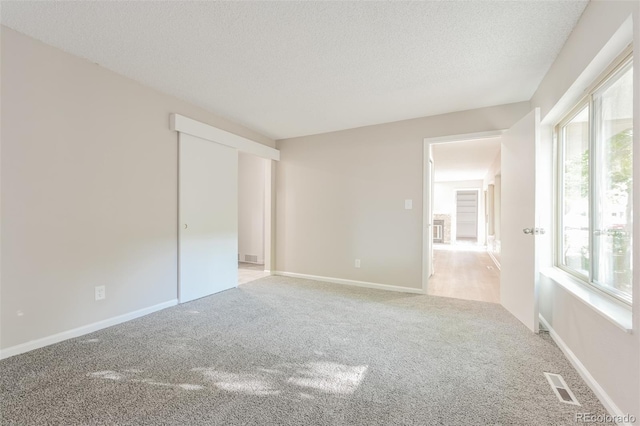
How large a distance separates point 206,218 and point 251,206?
2.38 m

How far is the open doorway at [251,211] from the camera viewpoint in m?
5.67

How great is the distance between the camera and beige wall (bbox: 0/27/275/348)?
76.9 inches

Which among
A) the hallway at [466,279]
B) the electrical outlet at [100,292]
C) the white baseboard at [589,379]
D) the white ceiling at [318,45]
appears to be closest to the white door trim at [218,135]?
the white ceiling at [318,45]

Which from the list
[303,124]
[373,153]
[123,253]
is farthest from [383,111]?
[123,253]

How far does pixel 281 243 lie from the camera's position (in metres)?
4.70

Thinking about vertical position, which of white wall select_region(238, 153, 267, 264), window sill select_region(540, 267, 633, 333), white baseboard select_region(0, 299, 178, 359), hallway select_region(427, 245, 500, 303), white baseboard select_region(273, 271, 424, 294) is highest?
white wall select_region(238, 153, 267, 264)

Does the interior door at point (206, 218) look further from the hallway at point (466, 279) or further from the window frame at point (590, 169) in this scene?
the window frame at point (590, 169)

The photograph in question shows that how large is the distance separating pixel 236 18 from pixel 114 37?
982 mm

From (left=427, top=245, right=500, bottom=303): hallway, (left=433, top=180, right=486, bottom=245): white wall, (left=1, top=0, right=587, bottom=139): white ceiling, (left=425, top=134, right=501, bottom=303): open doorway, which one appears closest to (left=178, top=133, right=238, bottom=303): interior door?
(left=1, top=0, right=587, bottom=139): white ceiling

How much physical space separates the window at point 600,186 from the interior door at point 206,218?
11.8 feet

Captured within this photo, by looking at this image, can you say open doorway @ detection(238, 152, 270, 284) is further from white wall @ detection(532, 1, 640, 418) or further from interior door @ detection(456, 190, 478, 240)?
interior door @ detection(456, 190, 478, 240)

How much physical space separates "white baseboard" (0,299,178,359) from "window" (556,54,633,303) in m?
3.66

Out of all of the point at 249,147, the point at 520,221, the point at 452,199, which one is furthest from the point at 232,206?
the point at 452,199

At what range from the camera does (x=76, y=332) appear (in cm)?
226
